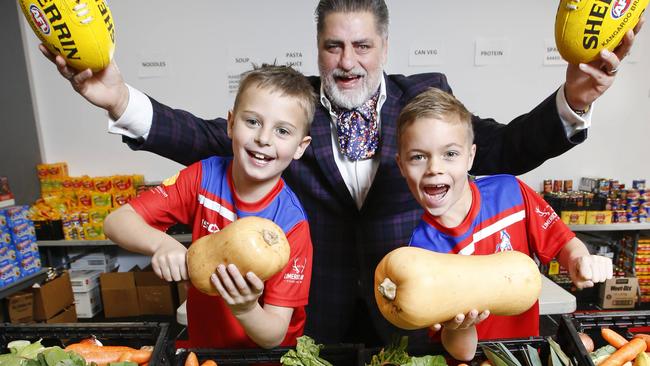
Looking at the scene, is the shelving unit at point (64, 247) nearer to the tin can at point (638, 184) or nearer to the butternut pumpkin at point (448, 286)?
the butternut pumpkin at point (448, 286)

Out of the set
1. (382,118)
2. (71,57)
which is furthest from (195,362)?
(382,118)

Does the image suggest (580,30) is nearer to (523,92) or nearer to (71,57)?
(71,57)

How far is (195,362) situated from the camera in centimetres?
111

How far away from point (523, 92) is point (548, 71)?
315 mm

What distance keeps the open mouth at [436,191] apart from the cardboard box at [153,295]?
3.69 metres

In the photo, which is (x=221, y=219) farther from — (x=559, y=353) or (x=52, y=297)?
(x=52, y=297)

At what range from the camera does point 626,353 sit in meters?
1.14

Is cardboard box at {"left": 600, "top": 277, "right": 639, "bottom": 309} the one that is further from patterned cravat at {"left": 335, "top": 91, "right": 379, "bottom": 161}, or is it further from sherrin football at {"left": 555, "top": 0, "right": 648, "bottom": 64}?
sherrin football at {"left": 555, "top": 0, "right": 648, "bottom": 64}

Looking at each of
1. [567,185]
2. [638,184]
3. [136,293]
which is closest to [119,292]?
[136,293]

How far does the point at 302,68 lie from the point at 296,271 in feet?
10.4

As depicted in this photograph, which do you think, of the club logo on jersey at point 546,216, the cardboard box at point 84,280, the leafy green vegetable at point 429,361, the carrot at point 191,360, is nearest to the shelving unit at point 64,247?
the cardboard box at point 84,280

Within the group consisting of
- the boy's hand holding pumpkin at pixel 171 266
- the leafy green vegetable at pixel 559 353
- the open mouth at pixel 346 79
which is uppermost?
the open mouth at pixel 346 79

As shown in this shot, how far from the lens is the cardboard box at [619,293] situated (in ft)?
12.9

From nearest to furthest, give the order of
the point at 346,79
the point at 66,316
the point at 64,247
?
the point at 346,79 → the point at 66,316 → the point at 64,247
